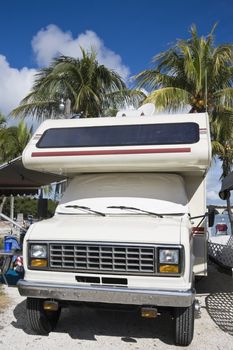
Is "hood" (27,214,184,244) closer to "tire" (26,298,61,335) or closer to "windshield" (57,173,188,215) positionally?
"windshield" (57,173,188,215)

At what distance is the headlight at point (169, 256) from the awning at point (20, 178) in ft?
12.2

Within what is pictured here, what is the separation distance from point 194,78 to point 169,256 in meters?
11.2

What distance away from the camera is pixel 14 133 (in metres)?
26.5

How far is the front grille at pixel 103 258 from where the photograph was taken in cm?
468

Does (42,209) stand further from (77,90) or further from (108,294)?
(77,90)

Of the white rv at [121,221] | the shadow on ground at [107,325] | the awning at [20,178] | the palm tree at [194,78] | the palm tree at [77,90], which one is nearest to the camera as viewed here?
the white rv at [121,221]

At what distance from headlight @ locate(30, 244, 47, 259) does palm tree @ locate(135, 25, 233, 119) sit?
33.1 ft

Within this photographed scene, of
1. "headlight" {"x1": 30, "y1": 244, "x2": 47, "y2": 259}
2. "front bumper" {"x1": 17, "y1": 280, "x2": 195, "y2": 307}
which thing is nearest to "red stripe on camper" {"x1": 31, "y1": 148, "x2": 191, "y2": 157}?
"headlight" {"x1": 30, "y1": 244, "x2": 47, "y2": 259}

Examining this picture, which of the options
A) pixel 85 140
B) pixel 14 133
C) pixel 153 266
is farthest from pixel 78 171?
pixel 14 133

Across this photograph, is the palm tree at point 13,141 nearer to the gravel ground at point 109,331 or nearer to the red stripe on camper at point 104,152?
the gravel ground at point 109,331

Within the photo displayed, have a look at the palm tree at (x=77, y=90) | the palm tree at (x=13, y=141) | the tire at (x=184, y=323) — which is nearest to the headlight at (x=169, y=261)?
the tire at (x=184, y=323)

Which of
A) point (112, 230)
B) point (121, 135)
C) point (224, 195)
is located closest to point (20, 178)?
point (121, 135)

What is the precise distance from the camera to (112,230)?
488cm

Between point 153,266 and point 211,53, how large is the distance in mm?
12214
